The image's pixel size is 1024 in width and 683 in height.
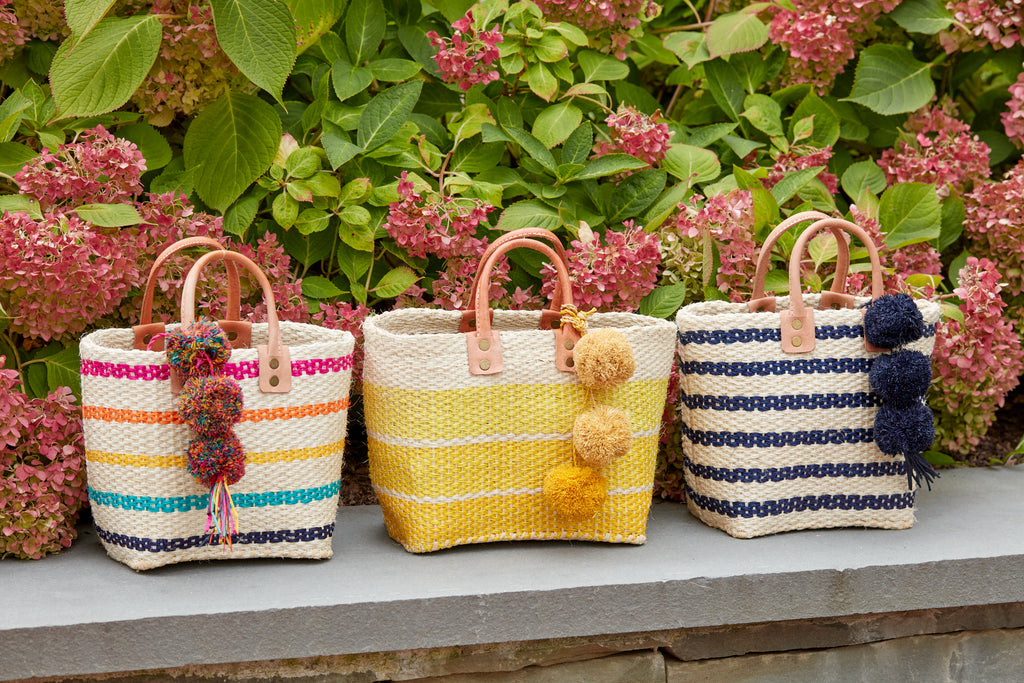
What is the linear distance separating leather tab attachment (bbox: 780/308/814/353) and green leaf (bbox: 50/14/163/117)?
1.24 m

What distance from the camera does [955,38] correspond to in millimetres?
2213

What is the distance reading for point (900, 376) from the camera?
60.8 inches

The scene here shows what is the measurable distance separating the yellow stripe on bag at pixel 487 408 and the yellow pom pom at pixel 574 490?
8cm

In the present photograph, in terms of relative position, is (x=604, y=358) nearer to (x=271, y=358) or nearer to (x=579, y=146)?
(x=271, y=358)

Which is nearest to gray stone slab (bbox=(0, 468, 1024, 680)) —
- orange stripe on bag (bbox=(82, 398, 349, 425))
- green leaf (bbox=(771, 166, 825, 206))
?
orange stripe on bag (bbox=(82, 398, 349, 425))

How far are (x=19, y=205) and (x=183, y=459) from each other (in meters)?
0.57

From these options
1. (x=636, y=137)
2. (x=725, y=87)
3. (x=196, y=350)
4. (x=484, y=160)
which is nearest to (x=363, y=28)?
(x=484, y=160)

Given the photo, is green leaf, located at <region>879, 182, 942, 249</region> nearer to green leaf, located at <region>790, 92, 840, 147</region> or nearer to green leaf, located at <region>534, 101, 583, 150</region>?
green leaf, located at <region>790, 92, 840, 147</region>

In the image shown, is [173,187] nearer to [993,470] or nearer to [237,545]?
[237,545]

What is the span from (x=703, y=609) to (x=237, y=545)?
75 centimetres

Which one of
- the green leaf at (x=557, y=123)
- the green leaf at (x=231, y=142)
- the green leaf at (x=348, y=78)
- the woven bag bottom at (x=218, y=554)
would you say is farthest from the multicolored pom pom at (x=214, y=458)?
the green leaf at (x=557, y=123)

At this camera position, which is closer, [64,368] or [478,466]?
[478,466]

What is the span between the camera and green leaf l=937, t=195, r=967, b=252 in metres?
2.11

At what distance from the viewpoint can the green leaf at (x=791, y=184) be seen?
6.47 ft
